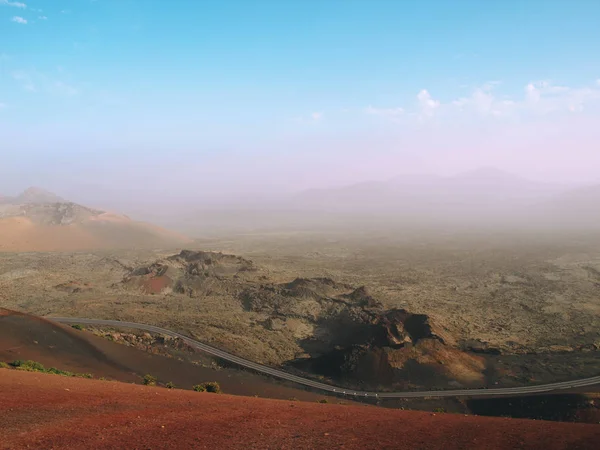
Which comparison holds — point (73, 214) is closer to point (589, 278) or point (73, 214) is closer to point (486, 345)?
point (486, 345)

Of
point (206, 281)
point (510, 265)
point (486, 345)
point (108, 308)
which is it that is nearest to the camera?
point (486, 345)

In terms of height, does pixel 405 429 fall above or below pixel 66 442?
below

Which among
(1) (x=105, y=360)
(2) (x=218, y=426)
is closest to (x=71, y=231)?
(1) (x=105, y=360)

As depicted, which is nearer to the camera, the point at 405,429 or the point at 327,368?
the point at 405,429

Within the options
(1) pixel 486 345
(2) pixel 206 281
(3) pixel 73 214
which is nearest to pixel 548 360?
(1) pixel 486 345

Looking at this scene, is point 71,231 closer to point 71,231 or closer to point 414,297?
point 71,231

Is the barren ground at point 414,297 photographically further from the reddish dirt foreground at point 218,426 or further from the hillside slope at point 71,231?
the reddish dirt foreground at point 218,426

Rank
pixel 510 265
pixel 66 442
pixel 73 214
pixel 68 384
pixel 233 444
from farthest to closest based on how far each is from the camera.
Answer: pixel 73 214 → pixel 510 265 → pixel 68 384 → pixel 233 444 → pixel 66 442
